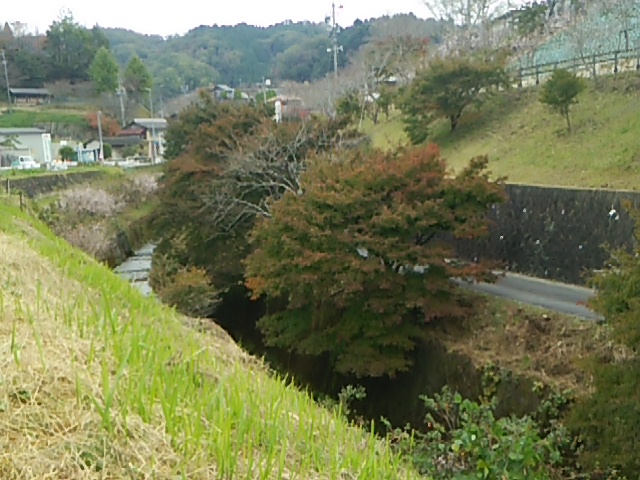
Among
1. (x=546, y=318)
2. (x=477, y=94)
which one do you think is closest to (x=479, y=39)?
(x=477, y=94)

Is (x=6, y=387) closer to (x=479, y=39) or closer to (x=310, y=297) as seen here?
(x=310, y=297)

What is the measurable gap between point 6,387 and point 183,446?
26.4 inches

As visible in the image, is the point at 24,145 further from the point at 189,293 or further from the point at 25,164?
the point at 189,293

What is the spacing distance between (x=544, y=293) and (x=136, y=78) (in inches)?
2117

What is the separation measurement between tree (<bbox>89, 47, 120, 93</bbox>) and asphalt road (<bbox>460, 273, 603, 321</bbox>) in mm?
49617

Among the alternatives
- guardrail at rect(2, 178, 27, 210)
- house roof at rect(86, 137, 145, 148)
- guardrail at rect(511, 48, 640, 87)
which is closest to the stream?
guardrail at rect(2, 178, 27, 210)

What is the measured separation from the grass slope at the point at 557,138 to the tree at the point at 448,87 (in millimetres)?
1192

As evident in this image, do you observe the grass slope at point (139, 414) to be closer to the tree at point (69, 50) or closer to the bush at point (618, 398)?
the bush at point (618, 398)

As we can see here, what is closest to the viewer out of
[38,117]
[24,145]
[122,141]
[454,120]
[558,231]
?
[558,231]

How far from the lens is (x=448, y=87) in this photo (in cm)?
2327

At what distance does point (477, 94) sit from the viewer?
80.3 feet

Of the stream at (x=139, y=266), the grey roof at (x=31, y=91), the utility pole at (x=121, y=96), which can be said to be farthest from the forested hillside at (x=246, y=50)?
the stream at (x=139, y=266)

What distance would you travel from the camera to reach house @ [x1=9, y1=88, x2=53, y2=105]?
175ft

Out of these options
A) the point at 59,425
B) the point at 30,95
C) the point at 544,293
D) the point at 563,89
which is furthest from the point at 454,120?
the point at 30,95
